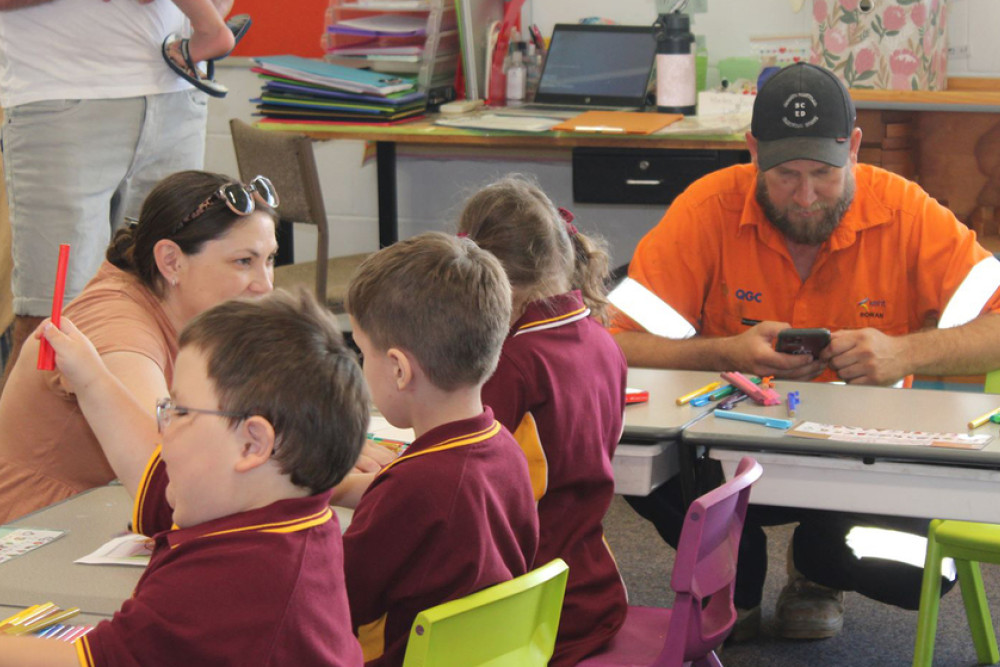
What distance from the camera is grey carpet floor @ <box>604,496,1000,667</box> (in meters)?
2.68

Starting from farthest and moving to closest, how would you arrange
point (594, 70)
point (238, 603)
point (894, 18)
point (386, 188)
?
point (386, 188) → point (594, 70) → point (894, 18) → point (238, 603)

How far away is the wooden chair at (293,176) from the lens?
3.65 meters

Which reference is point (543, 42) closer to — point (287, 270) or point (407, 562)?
point (287, 270)

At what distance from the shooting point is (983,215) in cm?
401

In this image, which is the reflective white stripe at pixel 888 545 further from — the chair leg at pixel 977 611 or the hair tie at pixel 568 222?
the hair tie at pixel 568 222

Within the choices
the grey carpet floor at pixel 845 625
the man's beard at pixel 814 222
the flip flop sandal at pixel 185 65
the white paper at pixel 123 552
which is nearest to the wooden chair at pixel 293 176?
the flip flop sandal at pixel 185 65

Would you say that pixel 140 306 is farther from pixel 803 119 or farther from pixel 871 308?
pixel 871 308

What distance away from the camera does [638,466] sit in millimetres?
2104

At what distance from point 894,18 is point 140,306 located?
2.73 m

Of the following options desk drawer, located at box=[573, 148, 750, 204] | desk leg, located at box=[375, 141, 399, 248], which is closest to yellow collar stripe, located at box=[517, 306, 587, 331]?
desk drawer, located at box=[573, 148, 750, 204]

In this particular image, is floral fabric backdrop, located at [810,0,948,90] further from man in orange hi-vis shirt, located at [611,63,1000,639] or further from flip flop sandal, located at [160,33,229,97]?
flip flop sandal, located at [160,33,229,97]

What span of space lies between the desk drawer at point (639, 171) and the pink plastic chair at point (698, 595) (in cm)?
205

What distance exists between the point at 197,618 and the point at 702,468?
116 cm

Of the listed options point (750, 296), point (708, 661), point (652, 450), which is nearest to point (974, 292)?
point (750, 296)
